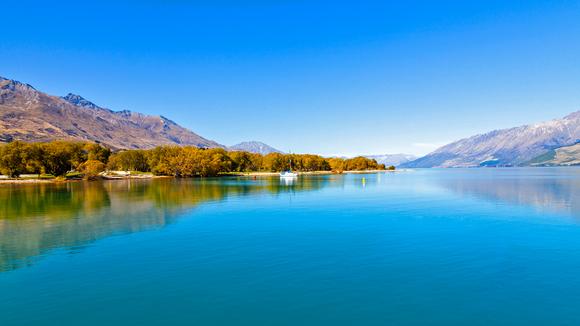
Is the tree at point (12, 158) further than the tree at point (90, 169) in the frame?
No

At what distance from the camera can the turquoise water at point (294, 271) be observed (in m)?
17.7

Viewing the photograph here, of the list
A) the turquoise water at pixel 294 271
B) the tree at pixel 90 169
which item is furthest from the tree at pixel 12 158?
the turquoise water at pixel 294 271

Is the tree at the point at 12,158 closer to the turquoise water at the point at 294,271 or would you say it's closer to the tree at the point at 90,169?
the tree at the point at 90,169

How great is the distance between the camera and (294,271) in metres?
24.6

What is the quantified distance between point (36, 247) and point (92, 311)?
1891 cm

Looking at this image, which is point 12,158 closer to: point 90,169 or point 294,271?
point 90,169

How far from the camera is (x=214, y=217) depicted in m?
50.8

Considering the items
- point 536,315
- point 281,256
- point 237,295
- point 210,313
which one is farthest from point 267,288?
point 536,315

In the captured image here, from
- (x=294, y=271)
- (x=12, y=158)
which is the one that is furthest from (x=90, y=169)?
(x=294, y=271)

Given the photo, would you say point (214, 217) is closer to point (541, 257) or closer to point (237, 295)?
point (237, 295)

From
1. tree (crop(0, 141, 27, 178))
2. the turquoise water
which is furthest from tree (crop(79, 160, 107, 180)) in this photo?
the turquoise water

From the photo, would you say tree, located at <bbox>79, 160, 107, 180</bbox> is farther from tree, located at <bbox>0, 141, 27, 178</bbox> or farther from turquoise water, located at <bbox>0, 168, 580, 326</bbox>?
turquoise water, located at <bbox>0, 168, 580, 326</bbox>

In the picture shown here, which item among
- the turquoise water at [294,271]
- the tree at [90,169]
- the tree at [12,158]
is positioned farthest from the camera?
the tree at [90,169]

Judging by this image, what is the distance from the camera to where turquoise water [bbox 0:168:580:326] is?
17.7m
